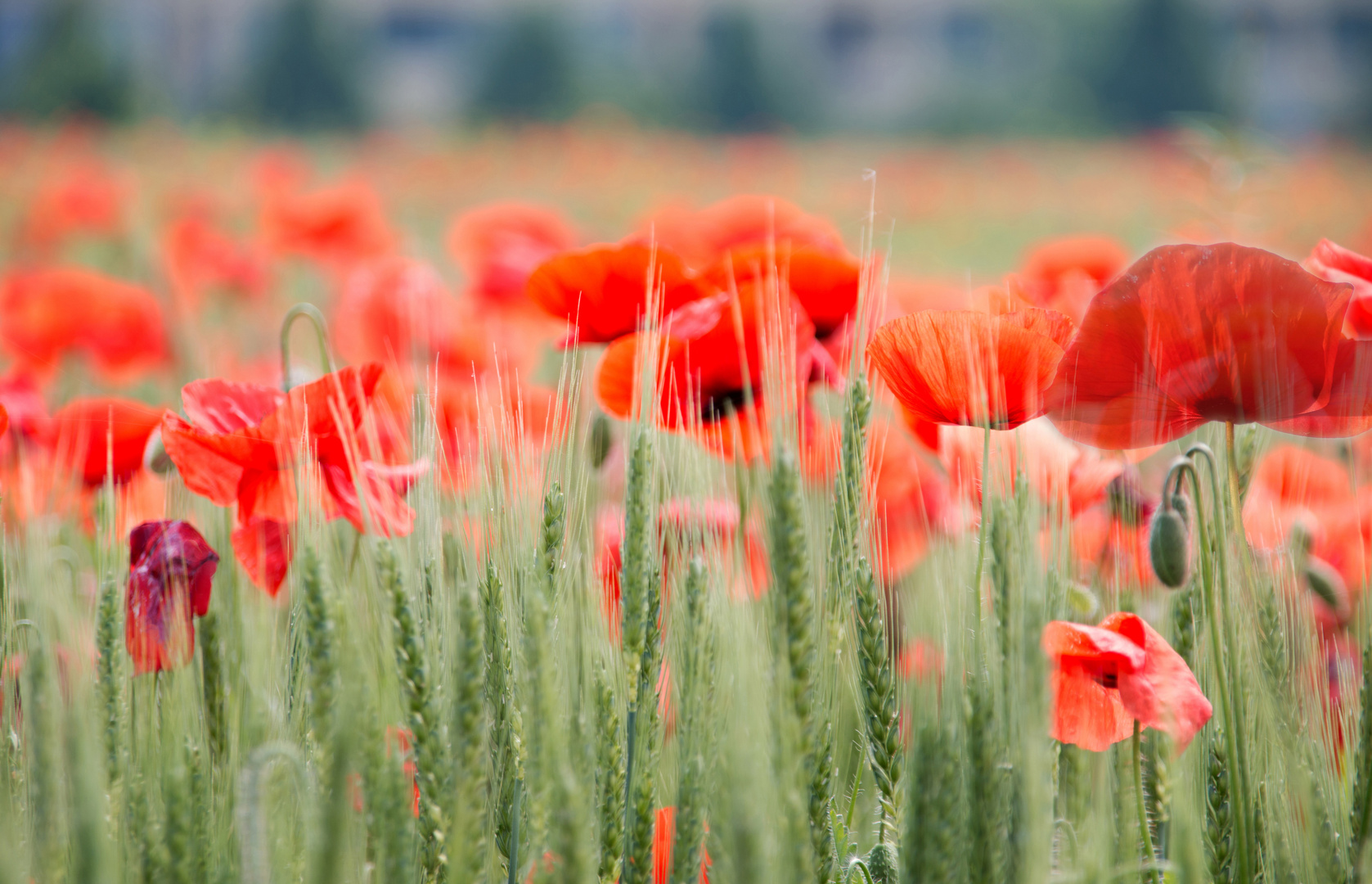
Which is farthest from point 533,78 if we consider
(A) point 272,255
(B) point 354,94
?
(A) point 272,255

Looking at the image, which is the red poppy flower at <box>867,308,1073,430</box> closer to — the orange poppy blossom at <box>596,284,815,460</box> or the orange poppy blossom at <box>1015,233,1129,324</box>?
the orange poppy blossom at <box>596,284,815,460</box>

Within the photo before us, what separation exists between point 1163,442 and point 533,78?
51.7 ft

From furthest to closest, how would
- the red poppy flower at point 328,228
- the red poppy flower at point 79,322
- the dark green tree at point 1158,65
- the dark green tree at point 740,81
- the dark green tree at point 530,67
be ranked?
1. the dark green tree at point 740,81
2. the dark green tree at point 530,67
3. the dark green tree at point 1158,65
4. the red poppy flower at point 328,228
5. the red poppy flower at point 79,322

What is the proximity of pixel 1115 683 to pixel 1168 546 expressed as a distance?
8 centimetres

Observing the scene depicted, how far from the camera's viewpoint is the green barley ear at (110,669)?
1.58ft

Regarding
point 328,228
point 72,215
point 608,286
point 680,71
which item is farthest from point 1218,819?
point 680,71

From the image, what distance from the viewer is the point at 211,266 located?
1.85 meters

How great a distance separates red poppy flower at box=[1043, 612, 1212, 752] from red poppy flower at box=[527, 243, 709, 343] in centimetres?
32

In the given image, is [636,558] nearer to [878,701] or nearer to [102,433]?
[878,701]

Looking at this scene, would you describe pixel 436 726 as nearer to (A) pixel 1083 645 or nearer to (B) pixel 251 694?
(B) pixel 251 694

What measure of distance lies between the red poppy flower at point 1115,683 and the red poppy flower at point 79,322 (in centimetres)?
120

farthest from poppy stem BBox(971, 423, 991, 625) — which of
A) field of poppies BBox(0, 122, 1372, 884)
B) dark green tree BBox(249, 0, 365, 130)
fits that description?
dark green tree BBox(249, 0, 365, 130)

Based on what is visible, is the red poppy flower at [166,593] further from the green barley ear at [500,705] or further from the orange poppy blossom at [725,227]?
the orange poppy blossom at [725,227]

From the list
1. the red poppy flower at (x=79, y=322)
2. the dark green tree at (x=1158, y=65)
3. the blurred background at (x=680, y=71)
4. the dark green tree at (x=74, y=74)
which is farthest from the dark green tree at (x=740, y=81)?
the red poppy flower at (x=79, y=322)
